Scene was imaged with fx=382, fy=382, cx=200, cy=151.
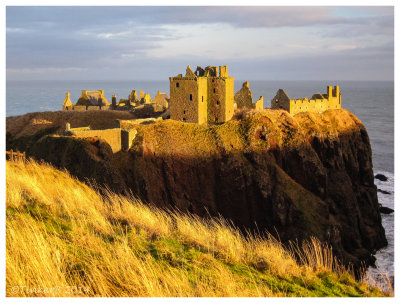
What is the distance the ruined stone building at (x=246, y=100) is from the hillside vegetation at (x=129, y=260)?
4310 cm

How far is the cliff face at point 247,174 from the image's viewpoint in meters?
35.0

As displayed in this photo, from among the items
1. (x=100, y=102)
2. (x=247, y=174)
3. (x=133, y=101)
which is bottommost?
(x=247, y=174)

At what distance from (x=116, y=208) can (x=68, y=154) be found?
22586 millimetres

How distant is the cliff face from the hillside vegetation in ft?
70.3

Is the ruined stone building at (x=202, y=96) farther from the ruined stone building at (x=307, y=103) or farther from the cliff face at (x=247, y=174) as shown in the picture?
the ruined stone building at (x=307, y=103)

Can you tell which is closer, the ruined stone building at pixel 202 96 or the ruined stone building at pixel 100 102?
the ruined stone building at pixel 202 96

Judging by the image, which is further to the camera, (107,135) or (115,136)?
(115,136)

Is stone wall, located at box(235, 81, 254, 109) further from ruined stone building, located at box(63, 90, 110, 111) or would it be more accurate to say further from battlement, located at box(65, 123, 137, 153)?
battlement, located at box(65, 123, 137, 153)

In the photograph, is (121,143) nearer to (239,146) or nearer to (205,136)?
(205,136)

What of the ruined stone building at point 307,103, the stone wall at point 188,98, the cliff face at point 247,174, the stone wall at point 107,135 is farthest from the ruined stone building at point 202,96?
the stone wall at point 107,135

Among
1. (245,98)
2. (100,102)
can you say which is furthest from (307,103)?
(100,102)

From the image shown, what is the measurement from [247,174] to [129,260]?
33.5 m

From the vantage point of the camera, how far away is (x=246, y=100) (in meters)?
53.5

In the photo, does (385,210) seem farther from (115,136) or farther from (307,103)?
(115,136)
